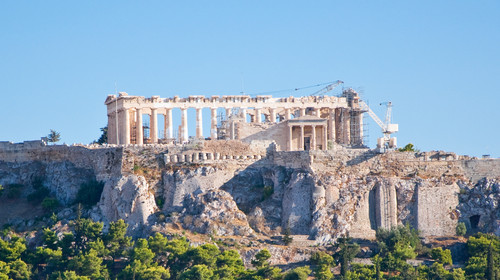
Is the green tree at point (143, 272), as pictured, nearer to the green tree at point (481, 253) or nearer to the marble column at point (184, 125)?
the green tree at point (481, 253)

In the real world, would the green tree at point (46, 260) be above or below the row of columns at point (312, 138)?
below

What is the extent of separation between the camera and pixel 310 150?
11531 cm

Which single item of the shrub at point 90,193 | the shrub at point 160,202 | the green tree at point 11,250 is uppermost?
the shrub at point 90,193

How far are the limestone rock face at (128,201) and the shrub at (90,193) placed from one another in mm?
1730

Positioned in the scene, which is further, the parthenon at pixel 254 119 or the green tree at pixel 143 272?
the parthenon at pixel 254 119

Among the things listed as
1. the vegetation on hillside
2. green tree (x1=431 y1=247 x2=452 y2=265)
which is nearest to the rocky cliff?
the vegetation on hillside

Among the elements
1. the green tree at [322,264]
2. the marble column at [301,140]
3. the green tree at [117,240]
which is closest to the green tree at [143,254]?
the green tree at [117,240]

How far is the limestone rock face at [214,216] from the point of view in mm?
111250

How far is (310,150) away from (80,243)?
57.8 ft

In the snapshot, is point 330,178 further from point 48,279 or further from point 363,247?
point 48,279

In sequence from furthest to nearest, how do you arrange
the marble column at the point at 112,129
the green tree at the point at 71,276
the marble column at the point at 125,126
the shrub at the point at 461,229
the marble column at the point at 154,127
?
the marble column at the point at 112,129, the marble column at the point at 154,127, the marble column at the point at 125,126, the shrub at the point at 461,229, the green tree at the point at 71,276

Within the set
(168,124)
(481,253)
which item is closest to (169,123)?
(168,124)

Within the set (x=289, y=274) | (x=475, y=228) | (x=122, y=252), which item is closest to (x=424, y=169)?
(x=475, y=228)

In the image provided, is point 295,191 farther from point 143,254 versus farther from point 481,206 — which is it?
point 481,206
